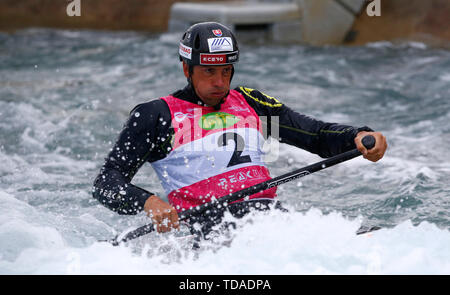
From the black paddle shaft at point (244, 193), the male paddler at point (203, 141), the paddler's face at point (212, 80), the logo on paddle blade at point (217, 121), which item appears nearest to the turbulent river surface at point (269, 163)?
the black paddle shaft at point (244, 193)

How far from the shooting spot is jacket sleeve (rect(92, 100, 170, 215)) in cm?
307

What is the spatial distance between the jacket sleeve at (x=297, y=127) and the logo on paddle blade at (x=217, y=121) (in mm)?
179

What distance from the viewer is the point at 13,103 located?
23.2 ft

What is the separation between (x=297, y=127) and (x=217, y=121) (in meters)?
0.44

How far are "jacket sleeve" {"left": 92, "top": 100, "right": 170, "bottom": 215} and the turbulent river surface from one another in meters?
0.24

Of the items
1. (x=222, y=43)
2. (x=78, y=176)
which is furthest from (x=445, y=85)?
(x=222, y=43)

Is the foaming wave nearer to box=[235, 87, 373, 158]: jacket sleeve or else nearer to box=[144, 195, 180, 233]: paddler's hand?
box=[144, 195, 180, 233]: paddler's hand

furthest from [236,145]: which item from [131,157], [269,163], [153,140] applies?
[269,163]

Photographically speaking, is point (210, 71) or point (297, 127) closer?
point (210, 71)

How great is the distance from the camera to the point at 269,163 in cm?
562

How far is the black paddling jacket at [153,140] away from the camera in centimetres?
310

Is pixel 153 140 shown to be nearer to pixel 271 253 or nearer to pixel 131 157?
pixel 131 157

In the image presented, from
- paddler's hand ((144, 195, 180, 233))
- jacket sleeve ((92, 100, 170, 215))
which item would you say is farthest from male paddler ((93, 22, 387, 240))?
paddler's hand ((144, 195, 180, 233))
